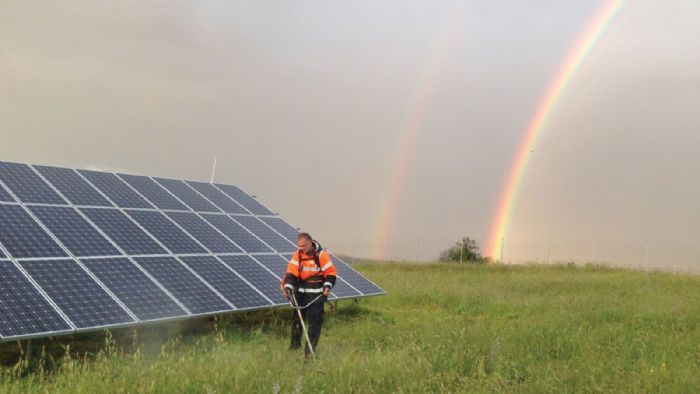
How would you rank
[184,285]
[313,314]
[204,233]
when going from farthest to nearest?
Answer: [204,233], [184,285], [313,314]

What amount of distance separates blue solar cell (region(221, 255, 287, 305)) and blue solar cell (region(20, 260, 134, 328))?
3783 mm

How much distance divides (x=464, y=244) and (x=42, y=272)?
3700 centimetres

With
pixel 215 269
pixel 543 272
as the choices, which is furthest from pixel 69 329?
pixel 543 272

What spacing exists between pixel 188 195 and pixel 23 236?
22.0 feet

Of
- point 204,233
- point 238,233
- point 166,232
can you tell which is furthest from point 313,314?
point 238,233

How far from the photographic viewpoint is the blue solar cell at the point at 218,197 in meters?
19.0

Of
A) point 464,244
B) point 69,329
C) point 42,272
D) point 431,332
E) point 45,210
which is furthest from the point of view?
point 464,244

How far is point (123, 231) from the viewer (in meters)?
14.2

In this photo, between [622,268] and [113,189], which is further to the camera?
[622,268]

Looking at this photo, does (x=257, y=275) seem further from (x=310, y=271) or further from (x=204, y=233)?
(x=310, y=271)

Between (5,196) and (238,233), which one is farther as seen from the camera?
(238,233)

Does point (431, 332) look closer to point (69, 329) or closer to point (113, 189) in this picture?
point (69, 329)

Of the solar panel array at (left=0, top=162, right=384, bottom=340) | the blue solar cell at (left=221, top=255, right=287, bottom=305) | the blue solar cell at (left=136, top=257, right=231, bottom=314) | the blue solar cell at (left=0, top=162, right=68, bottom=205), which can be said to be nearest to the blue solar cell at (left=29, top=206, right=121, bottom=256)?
the solar panel array at (left=0, top=162, right=384, bottom=340)

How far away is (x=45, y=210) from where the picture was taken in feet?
44.3
